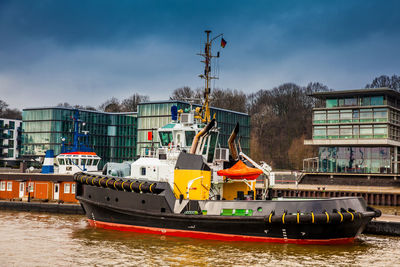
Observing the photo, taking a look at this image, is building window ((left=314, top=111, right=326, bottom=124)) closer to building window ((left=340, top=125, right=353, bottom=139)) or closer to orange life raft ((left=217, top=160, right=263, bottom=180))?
building window ((left=340, top=125, right=353, bottom=139))

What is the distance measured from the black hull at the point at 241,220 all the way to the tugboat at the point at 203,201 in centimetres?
3

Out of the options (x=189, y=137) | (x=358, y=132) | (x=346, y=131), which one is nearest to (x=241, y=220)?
(x=189, y=137)

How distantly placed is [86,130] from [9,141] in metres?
22.8

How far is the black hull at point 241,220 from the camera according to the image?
16.6 meters

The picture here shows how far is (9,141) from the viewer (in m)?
77.8

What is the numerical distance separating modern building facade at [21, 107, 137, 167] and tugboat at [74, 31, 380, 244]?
41422 millimetres

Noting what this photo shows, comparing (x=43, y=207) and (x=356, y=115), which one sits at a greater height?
(x=356, y=115)

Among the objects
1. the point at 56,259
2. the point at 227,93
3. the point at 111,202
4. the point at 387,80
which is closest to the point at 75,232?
the point at 111,202

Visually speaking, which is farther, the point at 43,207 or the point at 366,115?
the point at 366,115

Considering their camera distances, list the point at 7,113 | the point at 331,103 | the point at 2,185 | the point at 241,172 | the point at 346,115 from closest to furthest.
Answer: the point at 241,172, the point at 2,185, the point at 346,115, the point at 331,103, the point at 7,113

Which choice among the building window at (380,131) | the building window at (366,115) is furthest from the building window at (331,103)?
the building window at (380,131)

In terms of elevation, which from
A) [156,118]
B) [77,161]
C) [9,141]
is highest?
[156,118]

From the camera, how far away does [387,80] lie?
67.3m

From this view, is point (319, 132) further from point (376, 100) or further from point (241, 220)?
point (241, 220)
